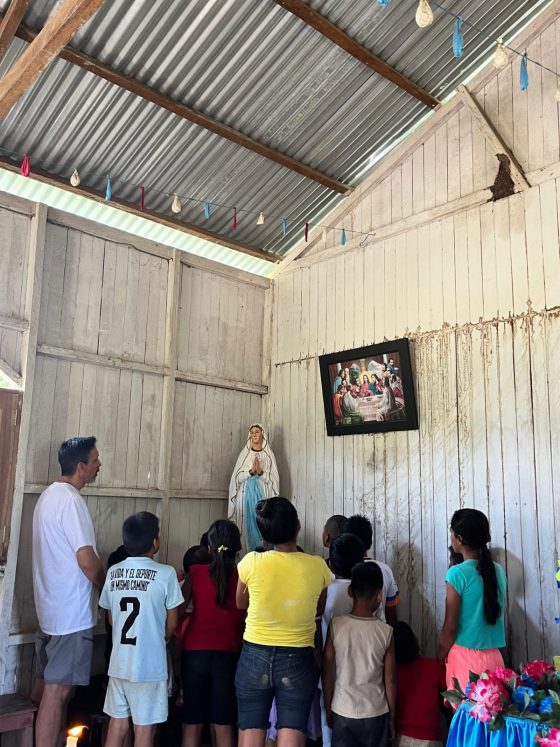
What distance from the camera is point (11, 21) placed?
3.83 meters

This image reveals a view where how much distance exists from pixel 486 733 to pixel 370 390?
9.98ft

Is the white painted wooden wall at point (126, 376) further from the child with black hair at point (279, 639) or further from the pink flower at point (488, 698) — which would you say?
the pink flower at point (488, 698)

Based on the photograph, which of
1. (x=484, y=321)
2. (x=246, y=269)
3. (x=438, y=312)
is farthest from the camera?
(x=246, y=269)

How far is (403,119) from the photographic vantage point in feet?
18.2

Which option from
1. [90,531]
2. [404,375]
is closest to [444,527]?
[404,375]

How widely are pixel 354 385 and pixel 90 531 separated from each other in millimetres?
2410

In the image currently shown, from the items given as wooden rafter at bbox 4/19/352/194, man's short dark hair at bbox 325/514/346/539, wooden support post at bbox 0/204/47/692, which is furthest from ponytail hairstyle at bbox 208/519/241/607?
wooden rafter at bbox 4/19/352/194

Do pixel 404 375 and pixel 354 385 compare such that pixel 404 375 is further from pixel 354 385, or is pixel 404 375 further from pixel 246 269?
pixel 246 269

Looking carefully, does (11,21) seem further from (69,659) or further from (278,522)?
(69,659)

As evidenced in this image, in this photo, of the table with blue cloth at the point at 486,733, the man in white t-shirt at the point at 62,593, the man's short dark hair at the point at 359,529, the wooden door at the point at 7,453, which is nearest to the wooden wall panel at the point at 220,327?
the wooden door at the point at 7,453

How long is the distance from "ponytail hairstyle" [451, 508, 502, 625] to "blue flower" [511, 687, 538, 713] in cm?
92

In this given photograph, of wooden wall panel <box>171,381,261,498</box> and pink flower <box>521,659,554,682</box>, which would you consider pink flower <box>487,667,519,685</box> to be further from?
wooden wall panel <box>171,381,261,498</box>

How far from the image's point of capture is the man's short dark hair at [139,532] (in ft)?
11.6

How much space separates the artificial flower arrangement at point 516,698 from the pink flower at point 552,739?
0.6 inches
